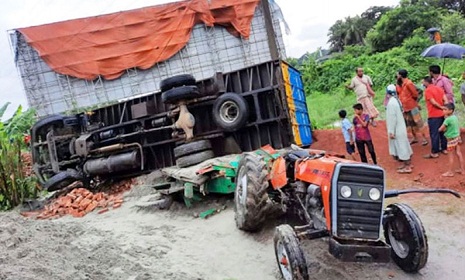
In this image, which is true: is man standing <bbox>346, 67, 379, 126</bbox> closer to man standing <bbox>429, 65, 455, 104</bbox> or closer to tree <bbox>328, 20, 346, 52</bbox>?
man standing <bbox>429, 65, 455, 104</bbox>

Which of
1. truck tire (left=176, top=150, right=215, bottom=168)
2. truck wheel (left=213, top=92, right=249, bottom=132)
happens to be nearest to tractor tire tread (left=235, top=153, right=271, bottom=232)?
truck tire (left=176, top=150, right=215, bottom=168)

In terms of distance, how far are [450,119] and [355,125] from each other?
173 centimetres

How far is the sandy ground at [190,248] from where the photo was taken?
477 centimetres

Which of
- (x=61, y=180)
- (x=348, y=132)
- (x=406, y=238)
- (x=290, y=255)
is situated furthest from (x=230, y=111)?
(x=290, y=255)

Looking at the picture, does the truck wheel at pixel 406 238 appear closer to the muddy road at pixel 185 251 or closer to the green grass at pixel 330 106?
the muddy road at pixel 185 251

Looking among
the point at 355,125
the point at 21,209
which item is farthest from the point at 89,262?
the point at 21,209

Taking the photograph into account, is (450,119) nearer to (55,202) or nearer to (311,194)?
(311,194)

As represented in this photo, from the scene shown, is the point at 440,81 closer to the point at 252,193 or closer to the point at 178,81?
the point at 252,193

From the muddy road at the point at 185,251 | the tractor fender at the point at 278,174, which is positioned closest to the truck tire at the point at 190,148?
the muddy road at the point at 185,251

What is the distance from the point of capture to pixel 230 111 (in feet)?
31.1

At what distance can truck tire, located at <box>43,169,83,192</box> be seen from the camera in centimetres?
1045

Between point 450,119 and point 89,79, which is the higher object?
point 89,79

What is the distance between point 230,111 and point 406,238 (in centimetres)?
547

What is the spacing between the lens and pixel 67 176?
414 inches
